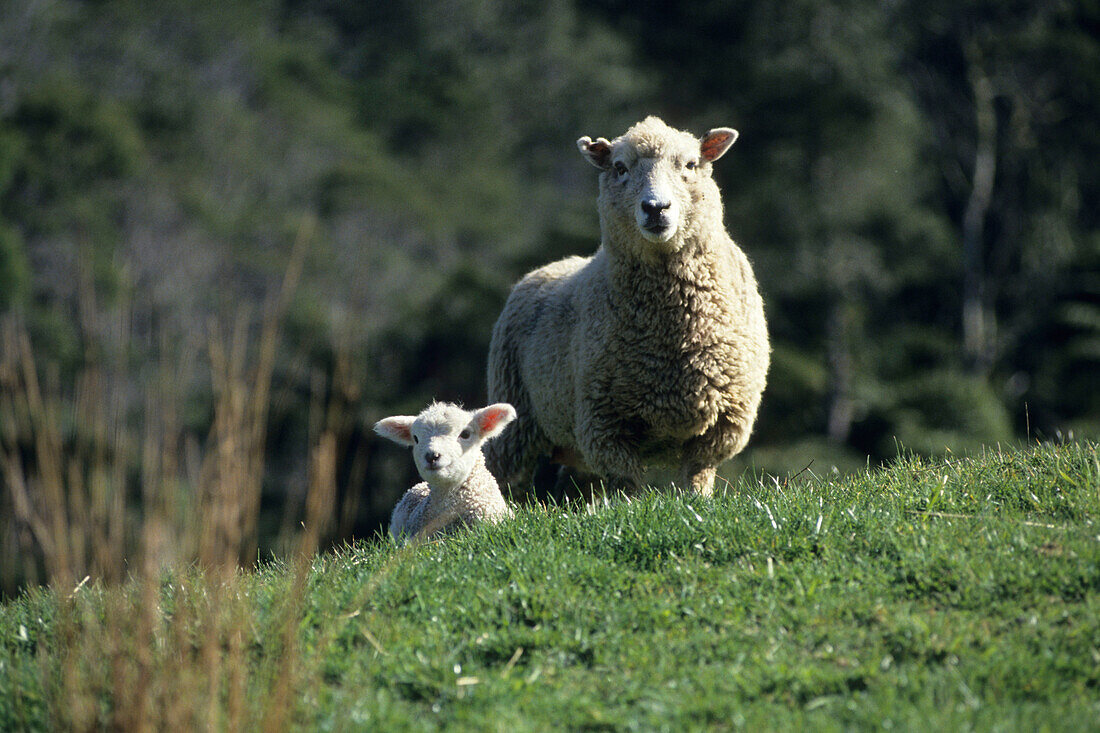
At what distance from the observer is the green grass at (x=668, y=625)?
3.85 metres

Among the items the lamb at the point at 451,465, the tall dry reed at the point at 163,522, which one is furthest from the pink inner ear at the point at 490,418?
the tall dry reed at the point at 163,522

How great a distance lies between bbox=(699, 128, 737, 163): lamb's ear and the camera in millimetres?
7328

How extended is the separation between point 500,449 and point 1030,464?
362cm

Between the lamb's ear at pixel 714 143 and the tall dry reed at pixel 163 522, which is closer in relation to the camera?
the tall dry reed at pixel 163 522

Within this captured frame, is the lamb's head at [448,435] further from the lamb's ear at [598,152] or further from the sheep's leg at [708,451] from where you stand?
the lamb's ear at [598,152]

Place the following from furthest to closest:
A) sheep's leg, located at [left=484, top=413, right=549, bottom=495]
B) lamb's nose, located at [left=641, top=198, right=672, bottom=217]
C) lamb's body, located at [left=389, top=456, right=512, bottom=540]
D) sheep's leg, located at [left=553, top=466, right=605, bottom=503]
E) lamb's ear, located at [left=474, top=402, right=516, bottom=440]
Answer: sheep's leg, located at [left=553, top=466, right=605, bottom=503], sheep's leg, located at [left=484, top=413, right=549, bottom=495], lamb's nose, located at [left=641, top=198, right=672, bottom=217], lamb's ear, located at [left=474, top=402, right=516, bottom=440], lamb's body, located at [left=389, top=456, right=512, bottom=540]

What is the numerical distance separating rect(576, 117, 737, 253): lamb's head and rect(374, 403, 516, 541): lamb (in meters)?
1.39

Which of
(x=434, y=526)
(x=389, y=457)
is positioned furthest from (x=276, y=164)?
(x=434, y=526)

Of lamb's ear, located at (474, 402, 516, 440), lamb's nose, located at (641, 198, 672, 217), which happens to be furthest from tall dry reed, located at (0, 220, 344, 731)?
lamb's nose, located at (641, 198, 672, 217)

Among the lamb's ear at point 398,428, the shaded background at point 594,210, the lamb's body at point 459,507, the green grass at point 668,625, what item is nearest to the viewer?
the green grass at point 668,625

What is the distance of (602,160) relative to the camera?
750cm

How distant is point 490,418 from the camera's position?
6.19 metres

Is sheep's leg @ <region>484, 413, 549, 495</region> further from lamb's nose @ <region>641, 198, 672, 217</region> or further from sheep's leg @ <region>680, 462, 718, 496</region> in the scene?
lamb's nose @ <region>641, 198, 672, 217</region>

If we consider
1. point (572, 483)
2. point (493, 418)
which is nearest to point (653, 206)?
point (493, 418)
